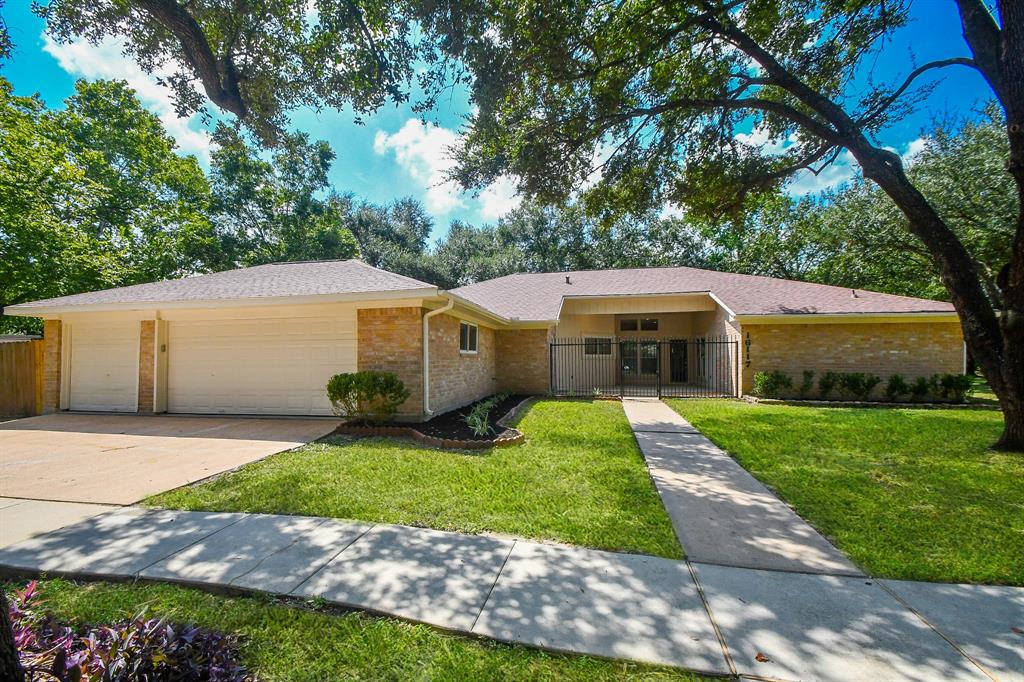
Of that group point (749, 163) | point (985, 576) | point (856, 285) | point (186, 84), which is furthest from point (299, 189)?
point (856, 285)

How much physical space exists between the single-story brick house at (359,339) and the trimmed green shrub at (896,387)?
47cm

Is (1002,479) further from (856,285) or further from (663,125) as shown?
(856,285)

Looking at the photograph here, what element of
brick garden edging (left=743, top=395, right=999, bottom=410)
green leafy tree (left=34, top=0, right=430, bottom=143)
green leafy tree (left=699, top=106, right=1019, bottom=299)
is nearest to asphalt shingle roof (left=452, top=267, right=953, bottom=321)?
green leafy tree (left=699, top=106, right=1019, bottom=299)

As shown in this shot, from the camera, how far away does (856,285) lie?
837 inches

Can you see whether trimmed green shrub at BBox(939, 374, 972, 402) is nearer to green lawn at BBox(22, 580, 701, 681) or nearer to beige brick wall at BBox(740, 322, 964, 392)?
beige brick wall at BBox(740, 322, 964, 392)

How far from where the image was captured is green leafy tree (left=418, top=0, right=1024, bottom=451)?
245 inches

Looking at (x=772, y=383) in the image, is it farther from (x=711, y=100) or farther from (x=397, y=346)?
(x=397, y=346)

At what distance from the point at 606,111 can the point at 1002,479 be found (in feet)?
26.5

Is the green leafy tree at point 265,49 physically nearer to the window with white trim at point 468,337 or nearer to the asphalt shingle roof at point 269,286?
the asphalt shingle roof at point 269,286

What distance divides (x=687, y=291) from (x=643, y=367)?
4769 mm

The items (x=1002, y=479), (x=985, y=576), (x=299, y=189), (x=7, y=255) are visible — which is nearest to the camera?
(x=985, y=576)

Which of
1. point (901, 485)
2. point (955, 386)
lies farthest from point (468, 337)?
point (955, 386)

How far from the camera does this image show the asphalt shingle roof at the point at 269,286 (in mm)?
8625

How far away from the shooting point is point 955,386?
1145 cm
